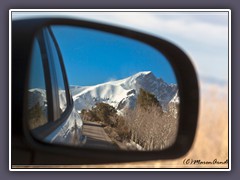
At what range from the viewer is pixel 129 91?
469cm

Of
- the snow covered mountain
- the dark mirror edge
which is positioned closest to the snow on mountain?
the dark mirror edge

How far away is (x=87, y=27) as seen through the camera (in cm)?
184

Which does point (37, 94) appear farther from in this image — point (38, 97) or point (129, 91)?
point (129, 91)

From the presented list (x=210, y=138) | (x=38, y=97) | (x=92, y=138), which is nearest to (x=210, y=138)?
(x=210, y=138)

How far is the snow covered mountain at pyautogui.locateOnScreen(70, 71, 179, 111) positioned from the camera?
424 cm

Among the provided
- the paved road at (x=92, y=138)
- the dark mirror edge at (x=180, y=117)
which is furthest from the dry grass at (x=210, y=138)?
the dark mirror edge at (x=180, y=117)

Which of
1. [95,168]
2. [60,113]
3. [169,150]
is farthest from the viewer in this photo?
[95,168]

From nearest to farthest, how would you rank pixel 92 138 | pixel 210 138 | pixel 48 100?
pixel 48 100, pixel 92 138, pixel 210 138

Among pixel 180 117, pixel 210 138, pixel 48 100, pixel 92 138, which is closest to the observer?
pixel 48 100

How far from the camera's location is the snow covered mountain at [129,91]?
4238 mm
